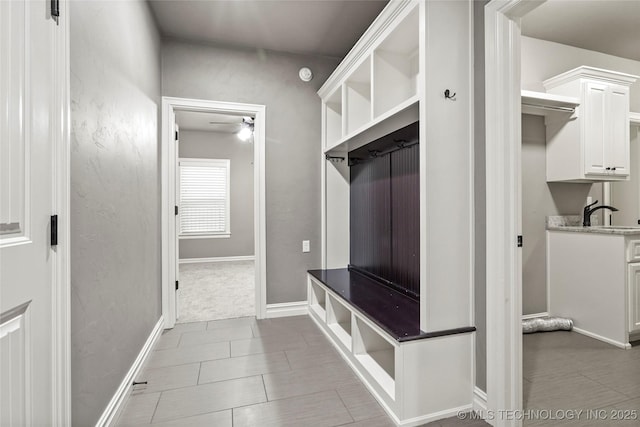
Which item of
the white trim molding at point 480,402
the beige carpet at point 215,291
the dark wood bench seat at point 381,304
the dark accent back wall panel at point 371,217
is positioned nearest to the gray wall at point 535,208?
the dark accent back wall panel at point 371,217

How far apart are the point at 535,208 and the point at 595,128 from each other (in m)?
0.87

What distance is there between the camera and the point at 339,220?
332 cm

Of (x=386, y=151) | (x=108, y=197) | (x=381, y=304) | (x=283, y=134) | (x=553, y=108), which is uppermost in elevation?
(x=553, y=108)

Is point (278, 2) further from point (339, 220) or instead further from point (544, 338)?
point (544, 338)

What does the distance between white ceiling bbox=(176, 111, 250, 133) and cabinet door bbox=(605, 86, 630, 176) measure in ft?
15.4

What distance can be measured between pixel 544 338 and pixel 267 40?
3.69 m

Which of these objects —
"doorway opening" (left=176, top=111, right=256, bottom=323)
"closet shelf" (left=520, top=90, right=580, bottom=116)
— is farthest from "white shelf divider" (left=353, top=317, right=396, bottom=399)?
"doorway opening" (left=176, top=111, right=256, bottom=323)

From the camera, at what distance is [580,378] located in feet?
6.63

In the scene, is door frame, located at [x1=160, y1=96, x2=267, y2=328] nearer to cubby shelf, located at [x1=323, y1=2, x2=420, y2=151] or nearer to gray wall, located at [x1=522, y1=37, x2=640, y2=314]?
cubby shelf, located at [x1=323, y1=2, x2=420, y2=151]

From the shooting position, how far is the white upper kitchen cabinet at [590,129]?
9.32 feet

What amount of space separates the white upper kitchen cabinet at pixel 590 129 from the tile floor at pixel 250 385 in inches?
98.6

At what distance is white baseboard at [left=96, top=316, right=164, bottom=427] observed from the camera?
1556mm

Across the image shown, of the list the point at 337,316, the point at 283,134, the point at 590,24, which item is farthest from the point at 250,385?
the point at 590,24

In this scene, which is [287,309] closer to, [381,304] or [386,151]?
[381,304]
